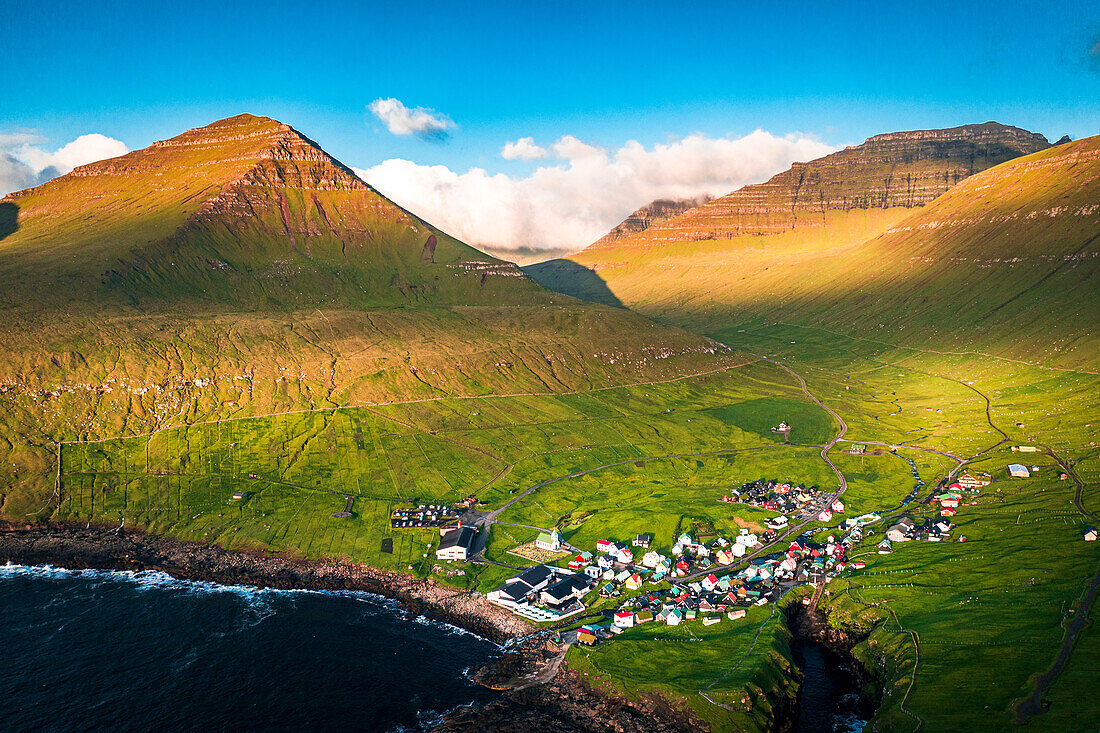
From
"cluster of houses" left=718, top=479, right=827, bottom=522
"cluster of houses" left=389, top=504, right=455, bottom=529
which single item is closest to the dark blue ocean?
"cluster of houses" left=389, top=504, right=455, bottom=529

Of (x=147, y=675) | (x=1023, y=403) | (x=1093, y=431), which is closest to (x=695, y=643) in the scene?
(x=147, y=675)

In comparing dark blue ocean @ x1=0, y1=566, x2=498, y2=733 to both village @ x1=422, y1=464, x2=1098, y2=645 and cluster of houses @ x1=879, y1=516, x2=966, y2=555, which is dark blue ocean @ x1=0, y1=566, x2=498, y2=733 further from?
cluster of houses @ x1=879, y1=516, x2=966, y2=555

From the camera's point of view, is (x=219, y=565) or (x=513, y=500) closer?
(x=219, y=565)

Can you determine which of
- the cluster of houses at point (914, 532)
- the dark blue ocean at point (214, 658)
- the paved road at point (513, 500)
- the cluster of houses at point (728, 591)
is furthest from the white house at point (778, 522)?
the dark blue ocean at point (214, 658)

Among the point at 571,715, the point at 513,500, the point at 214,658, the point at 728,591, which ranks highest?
the point at 513,500

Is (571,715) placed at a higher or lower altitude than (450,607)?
higher

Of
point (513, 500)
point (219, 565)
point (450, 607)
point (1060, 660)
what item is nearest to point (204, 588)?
point (219, 565)

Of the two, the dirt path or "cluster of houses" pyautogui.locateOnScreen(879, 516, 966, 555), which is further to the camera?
"cluster of houses" pyautogui.locateOnScreen(879, 516, 966, 555)

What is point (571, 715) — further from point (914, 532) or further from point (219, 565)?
point (219, 565)
